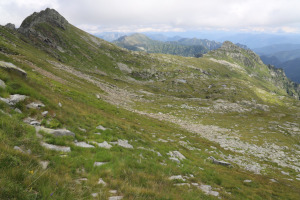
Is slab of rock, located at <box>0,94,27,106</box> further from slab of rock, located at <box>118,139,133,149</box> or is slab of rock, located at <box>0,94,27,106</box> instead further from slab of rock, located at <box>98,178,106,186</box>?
slab of rock, located at <box>98,178,106,186</box>

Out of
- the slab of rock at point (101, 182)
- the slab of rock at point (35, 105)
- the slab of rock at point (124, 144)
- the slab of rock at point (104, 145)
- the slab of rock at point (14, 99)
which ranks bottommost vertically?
the slab of rock at point (124, 144)

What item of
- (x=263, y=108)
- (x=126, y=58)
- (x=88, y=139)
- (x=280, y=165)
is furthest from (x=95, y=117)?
(x=126, y=58)

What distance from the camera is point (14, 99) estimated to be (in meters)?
10.7

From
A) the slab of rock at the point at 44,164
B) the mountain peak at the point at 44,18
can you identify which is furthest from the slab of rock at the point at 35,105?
the mountain peak at the point at 44,18

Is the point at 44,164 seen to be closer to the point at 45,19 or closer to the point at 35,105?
the point at 35,105

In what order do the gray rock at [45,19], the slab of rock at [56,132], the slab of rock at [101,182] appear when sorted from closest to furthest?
the slab of rock at [101,182] < the slab of rock at [56,132] < the gray rock at [45,19]

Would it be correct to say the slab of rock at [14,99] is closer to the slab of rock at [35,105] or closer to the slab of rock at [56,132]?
the slab of rock at [35,105]

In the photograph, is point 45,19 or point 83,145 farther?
point 45,19

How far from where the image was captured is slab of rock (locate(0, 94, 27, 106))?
33.6 feet

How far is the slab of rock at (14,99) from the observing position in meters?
10.2

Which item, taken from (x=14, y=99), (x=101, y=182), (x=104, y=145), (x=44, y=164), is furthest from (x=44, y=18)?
(x=101, y=182)

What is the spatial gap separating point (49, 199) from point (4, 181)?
4.16ft

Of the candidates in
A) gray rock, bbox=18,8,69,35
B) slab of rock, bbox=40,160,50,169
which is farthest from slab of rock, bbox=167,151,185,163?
gray rock, bbox=18,8,69,35

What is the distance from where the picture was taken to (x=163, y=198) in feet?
22.2
